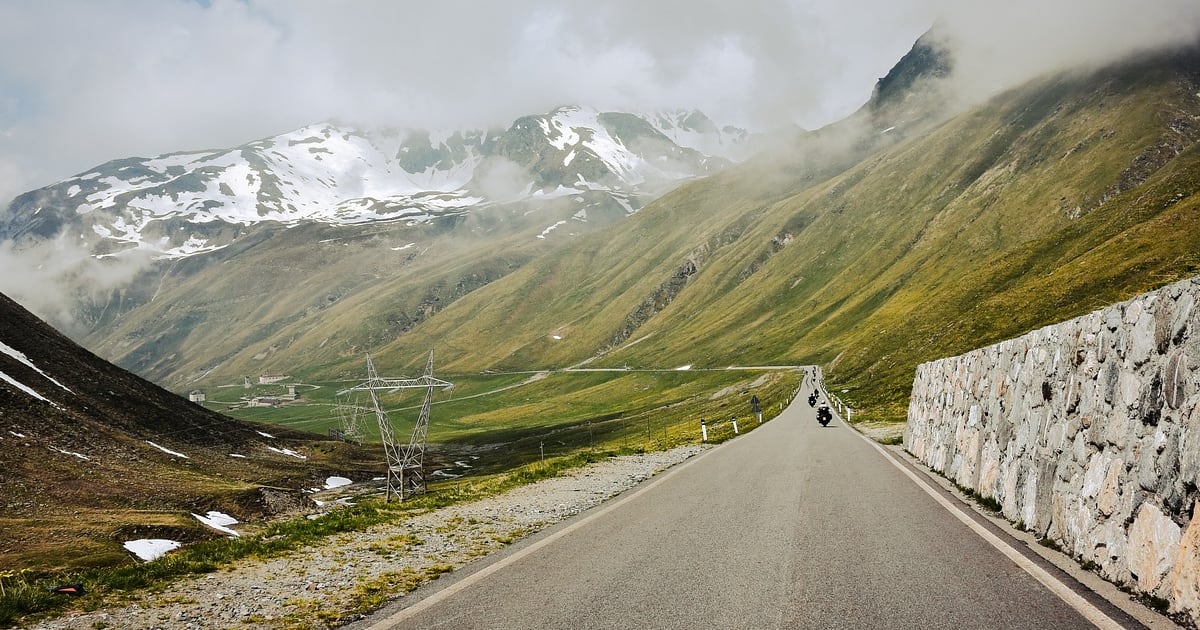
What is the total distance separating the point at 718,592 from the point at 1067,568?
4.62m

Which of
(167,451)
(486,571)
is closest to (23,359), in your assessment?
(167,451)

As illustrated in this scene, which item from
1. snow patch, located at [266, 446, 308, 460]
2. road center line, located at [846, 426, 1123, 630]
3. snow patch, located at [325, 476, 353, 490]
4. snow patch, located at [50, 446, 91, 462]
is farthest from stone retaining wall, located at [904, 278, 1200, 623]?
snow patch, located at [266, 446, 308, 460]

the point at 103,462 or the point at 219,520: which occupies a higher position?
the point at 103,462

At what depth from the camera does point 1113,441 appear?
8570mm

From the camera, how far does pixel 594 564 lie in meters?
9.73

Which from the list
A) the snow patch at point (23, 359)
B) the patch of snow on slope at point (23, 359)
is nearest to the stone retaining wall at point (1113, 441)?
the snow patch at point (23, 359)

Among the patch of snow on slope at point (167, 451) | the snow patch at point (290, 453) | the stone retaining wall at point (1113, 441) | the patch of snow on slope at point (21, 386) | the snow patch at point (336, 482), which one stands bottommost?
the snow patch at point (336, 482)

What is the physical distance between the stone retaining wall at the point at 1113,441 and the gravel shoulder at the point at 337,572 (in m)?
8.95

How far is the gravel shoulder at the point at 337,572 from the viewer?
8.02 metres

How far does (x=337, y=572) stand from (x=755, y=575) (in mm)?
6518

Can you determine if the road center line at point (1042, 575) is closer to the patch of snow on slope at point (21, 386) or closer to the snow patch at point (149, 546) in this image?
the snow patch at point (149, 546)

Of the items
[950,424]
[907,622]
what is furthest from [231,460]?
[907,622]

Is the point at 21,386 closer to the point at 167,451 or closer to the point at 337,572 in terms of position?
the point at 167,451

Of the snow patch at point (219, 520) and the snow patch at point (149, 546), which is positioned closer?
the snow patch at point (149, 546)
